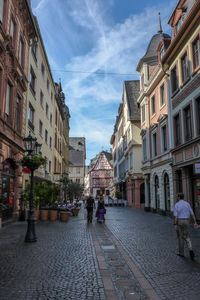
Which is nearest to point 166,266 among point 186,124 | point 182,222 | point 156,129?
point 182,222

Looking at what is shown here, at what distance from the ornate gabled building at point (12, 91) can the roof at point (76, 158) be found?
246ft

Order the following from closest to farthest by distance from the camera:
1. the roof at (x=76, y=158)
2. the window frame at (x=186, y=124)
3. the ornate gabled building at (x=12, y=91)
Answer: 1. the ornate gabled building at (x=12, y=91)
2. the window frame at (x=186, y=124)
3. the roof at (x=76, y=158)

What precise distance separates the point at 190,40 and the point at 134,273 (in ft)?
48.4

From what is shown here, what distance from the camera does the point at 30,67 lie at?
68.1ft

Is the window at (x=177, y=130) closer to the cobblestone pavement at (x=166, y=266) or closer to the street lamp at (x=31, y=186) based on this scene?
the cobblestone pavement at (x=166, y=266)

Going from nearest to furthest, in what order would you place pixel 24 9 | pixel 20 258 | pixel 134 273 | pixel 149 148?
pixel 134 273 → pixel 20 258 → pixel 24 9 → pixel 149 148

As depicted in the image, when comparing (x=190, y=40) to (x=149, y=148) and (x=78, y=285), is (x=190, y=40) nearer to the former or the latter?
(x=149, y=148)

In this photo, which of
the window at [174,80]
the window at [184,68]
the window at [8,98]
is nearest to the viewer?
the window at [8,98]

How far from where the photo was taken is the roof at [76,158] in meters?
93.6

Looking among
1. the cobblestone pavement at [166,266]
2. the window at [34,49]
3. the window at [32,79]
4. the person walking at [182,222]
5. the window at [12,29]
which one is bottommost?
the cobblestone pavement at [166,266]

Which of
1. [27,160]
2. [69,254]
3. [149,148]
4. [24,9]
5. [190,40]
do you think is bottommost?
[69,254]

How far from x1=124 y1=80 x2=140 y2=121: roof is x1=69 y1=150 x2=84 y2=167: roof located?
56138mm

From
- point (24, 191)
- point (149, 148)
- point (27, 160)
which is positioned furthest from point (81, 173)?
point (27, 160)

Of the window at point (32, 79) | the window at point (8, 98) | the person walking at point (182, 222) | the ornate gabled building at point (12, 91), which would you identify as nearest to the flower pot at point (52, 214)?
the ornate gabled building at point (12, 91)
